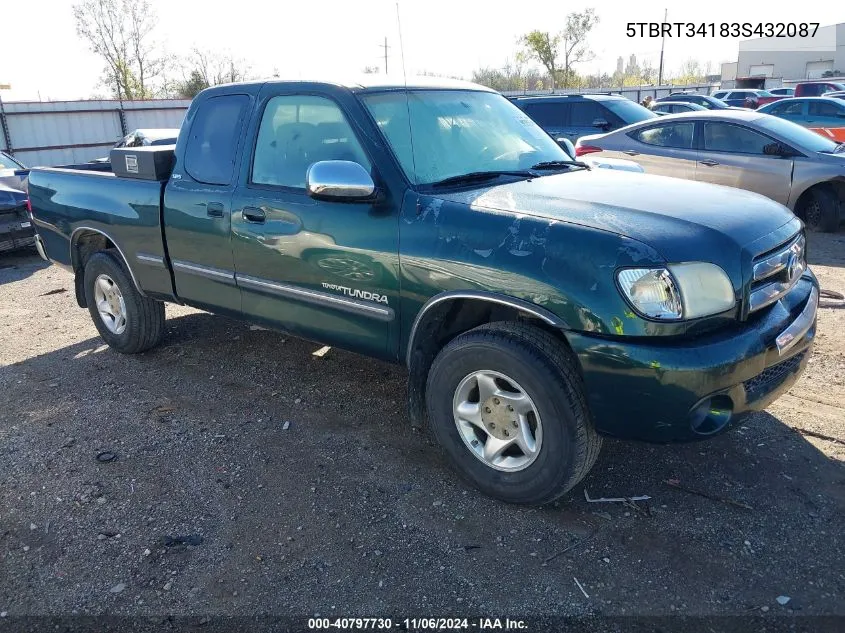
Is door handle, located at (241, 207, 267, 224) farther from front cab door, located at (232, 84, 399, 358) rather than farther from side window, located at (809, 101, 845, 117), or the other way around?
side window, located at (809, 101, 845, 117)

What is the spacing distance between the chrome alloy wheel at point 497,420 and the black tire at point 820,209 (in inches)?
296

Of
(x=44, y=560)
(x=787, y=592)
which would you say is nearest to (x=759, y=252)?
(x=787, y=592)

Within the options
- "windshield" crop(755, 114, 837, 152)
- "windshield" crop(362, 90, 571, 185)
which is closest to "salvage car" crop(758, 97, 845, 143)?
"windshield" crop(755, 114, 837, 152)

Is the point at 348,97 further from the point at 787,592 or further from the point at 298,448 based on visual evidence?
the point at 787,592

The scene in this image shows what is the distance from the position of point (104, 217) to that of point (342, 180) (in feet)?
8.27

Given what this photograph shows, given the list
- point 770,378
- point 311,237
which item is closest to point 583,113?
point 311,237

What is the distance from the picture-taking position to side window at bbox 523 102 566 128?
38.0ft

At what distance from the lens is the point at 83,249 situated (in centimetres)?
554

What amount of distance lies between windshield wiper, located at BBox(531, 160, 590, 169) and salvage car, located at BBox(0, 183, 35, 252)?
7635 mm

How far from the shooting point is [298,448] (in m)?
3.92

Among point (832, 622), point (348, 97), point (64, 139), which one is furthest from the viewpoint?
point (64, 139)

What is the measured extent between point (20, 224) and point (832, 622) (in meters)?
9.88

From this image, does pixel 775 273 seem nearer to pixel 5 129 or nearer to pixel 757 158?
pixel 757 158

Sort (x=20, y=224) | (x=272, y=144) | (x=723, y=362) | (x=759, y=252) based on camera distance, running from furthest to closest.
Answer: (x=20, y=224)
(x=272, y=144)
(x=759, y=252)
(x=723, y=362)
